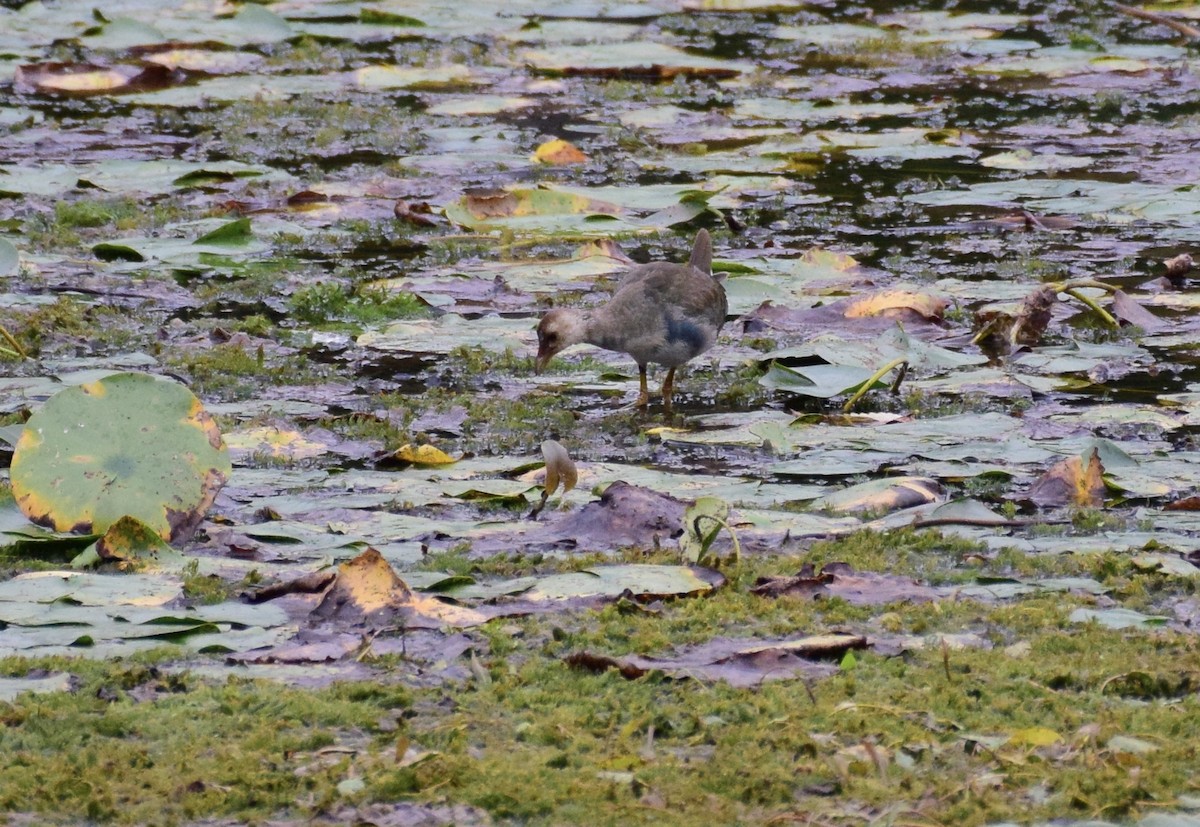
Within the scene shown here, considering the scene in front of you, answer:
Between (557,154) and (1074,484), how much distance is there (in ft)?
19.0

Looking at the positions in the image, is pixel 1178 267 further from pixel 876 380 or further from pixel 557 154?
pixel 557 154

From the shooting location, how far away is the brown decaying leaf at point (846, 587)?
4488 millimetres

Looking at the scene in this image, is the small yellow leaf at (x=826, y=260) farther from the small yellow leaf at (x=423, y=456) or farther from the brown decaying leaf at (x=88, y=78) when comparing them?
the brown decaying leaf at (x=88, y=78)

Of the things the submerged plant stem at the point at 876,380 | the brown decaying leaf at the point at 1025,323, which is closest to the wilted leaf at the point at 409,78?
the brown decaying leaf at the point at 1025,323

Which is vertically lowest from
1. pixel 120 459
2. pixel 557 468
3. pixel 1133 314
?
pixel 1133 314

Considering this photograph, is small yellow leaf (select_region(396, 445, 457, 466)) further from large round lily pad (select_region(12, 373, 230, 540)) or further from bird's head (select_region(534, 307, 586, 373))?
bird's head (select_region(534, 307, 586, 373))

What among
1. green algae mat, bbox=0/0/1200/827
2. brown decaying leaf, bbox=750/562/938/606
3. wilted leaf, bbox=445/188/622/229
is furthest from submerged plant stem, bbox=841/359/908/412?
wilted leaf, bbox=445/188/622/229

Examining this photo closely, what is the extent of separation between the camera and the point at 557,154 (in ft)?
34.6

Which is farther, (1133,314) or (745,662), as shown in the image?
(1133,314)

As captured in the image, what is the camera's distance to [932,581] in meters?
4.63

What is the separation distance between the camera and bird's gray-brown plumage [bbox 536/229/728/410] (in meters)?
6.66

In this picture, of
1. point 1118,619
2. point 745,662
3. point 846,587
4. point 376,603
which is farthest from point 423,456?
point 1118,619

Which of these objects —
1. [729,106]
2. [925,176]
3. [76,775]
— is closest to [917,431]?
[76,775]

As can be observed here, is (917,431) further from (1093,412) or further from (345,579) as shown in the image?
(345,579)
